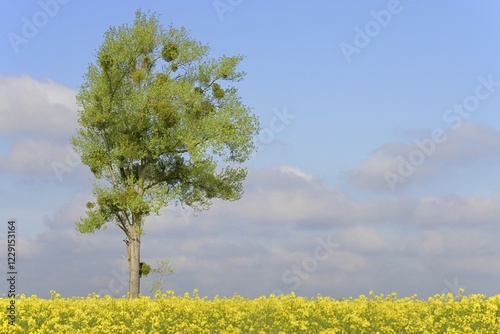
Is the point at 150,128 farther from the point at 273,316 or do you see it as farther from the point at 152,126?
the point at 273,316

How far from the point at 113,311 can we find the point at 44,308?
3223 millimetres

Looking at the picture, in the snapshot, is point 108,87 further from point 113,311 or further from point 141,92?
point 113,311

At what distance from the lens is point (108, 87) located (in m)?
30.1

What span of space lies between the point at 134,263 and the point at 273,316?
44.3 ft

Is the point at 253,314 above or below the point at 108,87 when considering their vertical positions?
below

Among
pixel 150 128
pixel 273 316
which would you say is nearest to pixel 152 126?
pixel 150 128

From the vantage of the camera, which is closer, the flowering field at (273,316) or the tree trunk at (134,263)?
the flowering field at (273,316)

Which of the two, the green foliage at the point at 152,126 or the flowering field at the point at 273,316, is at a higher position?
the green foliage at the point at 152,126

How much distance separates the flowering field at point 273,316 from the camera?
54.6 ft

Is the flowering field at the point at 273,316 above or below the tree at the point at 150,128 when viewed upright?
below

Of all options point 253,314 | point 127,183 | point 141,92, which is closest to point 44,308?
point 253,314

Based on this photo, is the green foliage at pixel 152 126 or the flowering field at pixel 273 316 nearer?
the flowering field at pixel 273 316

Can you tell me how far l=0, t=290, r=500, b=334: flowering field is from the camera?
16.6 metres

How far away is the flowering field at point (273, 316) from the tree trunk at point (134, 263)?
860 centimetres
